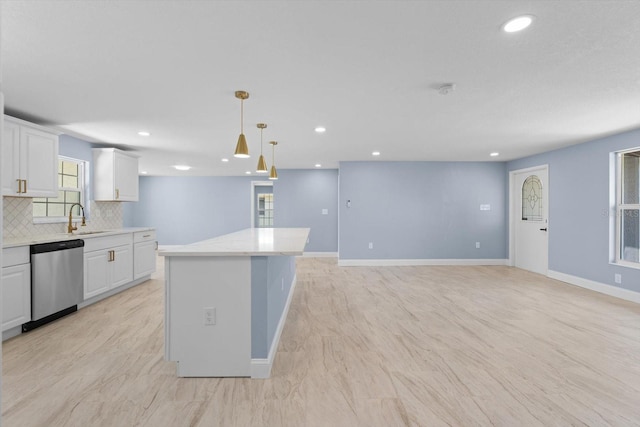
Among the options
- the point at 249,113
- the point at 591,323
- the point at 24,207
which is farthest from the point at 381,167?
the point at 24,207

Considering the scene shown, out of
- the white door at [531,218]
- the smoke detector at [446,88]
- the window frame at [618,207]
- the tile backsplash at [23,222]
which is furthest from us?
the white door at [531,218]

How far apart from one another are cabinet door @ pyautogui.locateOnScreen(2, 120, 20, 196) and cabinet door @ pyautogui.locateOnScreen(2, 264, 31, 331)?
2.82ft

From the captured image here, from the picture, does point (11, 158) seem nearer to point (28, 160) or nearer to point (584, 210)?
point (28, 160)

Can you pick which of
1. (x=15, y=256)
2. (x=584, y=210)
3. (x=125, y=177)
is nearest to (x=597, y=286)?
(x=584, y=210)

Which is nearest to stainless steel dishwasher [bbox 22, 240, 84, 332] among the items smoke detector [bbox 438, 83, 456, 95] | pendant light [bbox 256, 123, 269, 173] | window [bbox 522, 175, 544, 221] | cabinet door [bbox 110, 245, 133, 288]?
cabinet door [bbox 110, 245, 133, 288]

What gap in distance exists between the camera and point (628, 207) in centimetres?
438

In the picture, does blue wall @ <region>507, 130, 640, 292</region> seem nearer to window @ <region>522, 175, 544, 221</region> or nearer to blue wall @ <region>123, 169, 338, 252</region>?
window @ <region>522, 175, 544, 221</region>

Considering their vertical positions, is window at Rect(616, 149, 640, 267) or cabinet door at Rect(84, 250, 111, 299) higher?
window at Rect(616, 149, 640, 267)

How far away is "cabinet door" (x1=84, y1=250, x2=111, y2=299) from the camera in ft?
13.0

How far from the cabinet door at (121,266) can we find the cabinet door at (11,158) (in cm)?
142

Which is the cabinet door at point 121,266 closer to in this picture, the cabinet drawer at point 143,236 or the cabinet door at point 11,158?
the cabinet drawer at point 143,236

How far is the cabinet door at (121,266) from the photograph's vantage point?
14.7 ft

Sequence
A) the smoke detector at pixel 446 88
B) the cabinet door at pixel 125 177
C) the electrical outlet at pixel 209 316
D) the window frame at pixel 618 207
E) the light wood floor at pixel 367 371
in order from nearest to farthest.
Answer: the light wood floor at pixel 367 371, the electrical outlet at pixel 209 316, the smoke detector at pixel 446 88, the window frame at pixel 618 207, the cabinet door at pixel 125 177

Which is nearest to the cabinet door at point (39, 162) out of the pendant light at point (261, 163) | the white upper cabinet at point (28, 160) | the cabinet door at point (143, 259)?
the white upper cabinet at point (28, 160)
